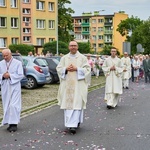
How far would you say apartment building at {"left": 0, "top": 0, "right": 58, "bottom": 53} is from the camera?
6388 cm

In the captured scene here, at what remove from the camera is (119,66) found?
14969mm

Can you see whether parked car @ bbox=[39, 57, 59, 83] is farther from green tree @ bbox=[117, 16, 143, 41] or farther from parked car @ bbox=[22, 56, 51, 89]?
green tree @ bbox=[117, 16, 143, 41]

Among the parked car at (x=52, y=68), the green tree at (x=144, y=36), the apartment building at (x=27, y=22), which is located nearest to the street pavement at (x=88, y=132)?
the parked car at (x=52, y=68)

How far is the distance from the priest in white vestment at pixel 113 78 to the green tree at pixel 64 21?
194 ft

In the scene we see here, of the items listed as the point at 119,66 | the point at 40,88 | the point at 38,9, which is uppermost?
the point at 38,9

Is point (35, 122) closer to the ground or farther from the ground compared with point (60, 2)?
closer to the ground

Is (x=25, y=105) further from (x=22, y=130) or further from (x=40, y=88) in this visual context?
(x=40, y=88)

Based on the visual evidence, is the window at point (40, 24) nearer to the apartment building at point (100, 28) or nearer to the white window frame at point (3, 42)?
the white window frame at point (3, 42)

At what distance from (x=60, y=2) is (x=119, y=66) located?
61.0 metres

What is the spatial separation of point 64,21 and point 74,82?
6386 centimetres

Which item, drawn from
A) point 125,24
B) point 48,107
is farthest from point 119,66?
point 125,24

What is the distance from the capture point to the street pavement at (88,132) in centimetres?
848

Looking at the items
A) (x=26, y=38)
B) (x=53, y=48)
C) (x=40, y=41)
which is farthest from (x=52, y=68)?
(x=40, y=41)

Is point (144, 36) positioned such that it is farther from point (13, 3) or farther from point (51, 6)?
point (13, 3)
